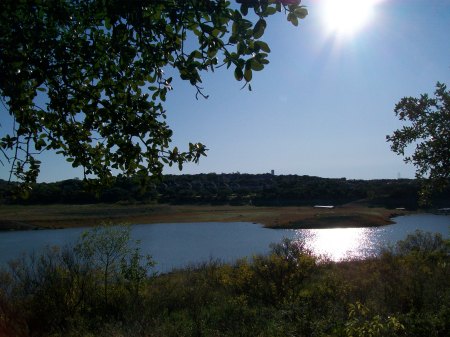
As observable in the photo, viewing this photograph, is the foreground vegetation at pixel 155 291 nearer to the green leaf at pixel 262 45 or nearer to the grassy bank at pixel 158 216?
the green leaf at pixel 262 45

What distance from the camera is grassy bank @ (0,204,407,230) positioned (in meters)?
50.0

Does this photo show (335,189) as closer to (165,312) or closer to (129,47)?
(165,312)

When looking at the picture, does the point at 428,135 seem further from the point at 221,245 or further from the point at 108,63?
the point at 221,245

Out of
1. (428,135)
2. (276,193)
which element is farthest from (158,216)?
(428,135)

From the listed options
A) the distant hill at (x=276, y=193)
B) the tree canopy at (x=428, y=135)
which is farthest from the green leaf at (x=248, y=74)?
the distant hill at (x=276, y=193)

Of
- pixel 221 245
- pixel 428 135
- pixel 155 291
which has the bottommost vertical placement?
pixel 221 245

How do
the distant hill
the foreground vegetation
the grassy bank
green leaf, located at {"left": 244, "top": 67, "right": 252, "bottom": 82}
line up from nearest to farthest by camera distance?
1. green leaf, located at {"left": 244, "top": 67, "right": 252, "bottom": 82}
2. the foreground vegetation
3. the grassy bank
4. the distant hill

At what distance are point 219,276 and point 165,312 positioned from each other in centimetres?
493

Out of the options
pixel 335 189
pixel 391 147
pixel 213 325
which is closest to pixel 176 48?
pixel 391 147

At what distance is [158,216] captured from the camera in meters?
63.6

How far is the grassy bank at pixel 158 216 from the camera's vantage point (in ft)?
164

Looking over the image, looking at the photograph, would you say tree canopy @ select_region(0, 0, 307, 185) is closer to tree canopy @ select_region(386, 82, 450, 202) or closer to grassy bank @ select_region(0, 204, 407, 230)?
tree canopy @ select_region(386, 82, 450, 202)

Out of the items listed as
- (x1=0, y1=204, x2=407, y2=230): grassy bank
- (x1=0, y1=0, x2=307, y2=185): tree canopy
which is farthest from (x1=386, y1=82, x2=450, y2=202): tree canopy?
(x1=0, y1=204, x2=407, y2=230): grassy bank

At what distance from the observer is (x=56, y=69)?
303cm
